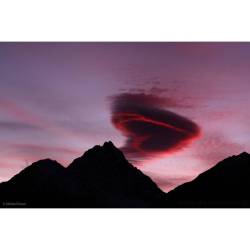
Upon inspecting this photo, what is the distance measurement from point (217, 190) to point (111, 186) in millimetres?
1373

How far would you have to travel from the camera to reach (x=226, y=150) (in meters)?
7.16

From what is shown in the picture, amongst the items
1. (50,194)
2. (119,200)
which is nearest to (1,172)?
(50,194)

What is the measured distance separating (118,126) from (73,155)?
0.69 meters

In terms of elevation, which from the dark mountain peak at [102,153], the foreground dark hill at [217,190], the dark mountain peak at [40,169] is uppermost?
the dark mountain peak at [102,153]

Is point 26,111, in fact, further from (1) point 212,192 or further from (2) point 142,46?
(1) point 212,192

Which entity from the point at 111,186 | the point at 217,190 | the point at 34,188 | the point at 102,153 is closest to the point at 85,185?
the point at 111,186

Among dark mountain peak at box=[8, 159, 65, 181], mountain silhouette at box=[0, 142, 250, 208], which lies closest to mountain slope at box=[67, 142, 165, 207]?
mountain silhouette at box=[0, 142, 250, 208]

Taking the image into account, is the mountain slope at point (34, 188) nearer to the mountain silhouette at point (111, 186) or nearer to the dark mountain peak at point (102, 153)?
the mountain silhouette at point (111, 186)

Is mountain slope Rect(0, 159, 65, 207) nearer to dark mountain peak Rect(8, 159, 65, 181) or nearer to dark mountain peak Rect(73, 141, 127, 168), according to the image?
dark mountain peak Rect(8, 159, 65, 181)

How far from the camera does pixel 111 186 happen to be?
7.25 m

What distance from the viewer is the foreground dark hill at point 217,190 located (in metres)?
7.08

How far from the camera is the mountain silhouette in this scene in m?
7.10

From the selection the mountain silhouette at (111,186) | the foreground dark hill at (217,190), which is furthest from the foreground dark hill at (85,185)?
the foreground dark hill at (217,190)

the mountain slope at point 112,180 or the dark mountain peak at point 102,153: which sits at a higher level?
the dark mountain peak at point 102,153
